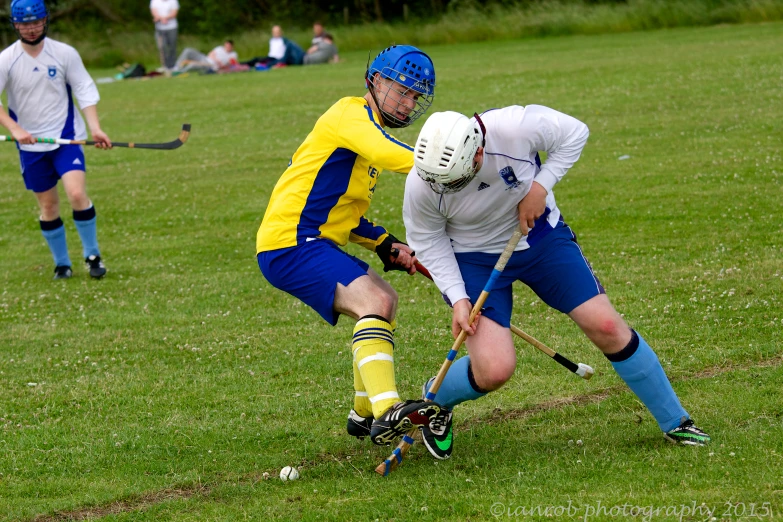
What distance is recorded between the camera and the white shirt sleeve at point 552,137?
477 centimetres

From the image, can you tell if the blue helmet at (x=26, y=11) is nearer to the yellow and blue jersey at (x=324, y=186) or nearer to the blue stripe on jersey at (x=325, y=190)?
the yellow and blue jersey at (x=324, y=186)

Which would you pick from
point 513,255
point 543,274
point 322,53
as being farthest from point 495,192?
point 322,53

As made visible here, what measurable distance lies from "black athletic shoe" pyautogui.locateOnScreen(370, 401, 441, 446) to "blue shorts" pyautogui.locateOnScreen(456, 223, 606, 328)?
63 centimetres

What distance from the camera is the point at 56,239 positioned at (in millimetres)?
9859

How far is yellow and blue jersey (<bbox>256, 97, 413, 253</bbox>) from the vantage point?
5.12m

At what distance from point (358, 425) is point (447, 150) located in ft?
5.82

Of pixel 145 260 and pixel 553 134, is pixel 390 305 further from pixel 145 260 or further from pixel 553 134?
pixel 145 260

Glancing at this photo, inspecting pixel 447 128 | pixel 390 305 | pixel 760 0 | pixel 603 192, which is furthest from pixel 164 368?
pixel 760 0

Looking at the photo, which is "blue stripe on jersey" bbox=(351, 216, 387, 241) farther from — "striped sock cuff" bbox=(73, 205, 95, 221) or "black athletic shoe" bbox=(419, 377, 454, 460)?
"striped sock cuff" bbox=(73, 205, 95, 221)

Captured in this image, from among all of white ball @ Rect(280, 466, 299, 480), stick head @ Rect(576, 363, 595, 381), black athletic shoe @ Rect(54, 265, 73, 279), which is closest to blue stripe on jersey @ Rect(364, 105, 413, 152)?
stick head @ Rect(576, 363, 595, 381)

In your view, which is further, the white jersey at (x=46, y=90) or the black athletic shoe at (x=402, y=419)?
the white jersey at (x=46, y=90)

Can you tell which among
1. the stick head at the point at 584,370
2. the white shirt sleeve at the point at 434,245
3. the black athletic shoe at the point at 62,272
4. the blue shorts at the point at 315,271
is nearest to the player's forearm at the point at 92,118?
the black athletic shoe at the point at 62,272

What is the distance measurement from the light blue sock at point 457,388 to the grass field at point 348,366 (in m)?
0.29

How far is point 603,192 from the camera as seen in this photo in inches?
444
